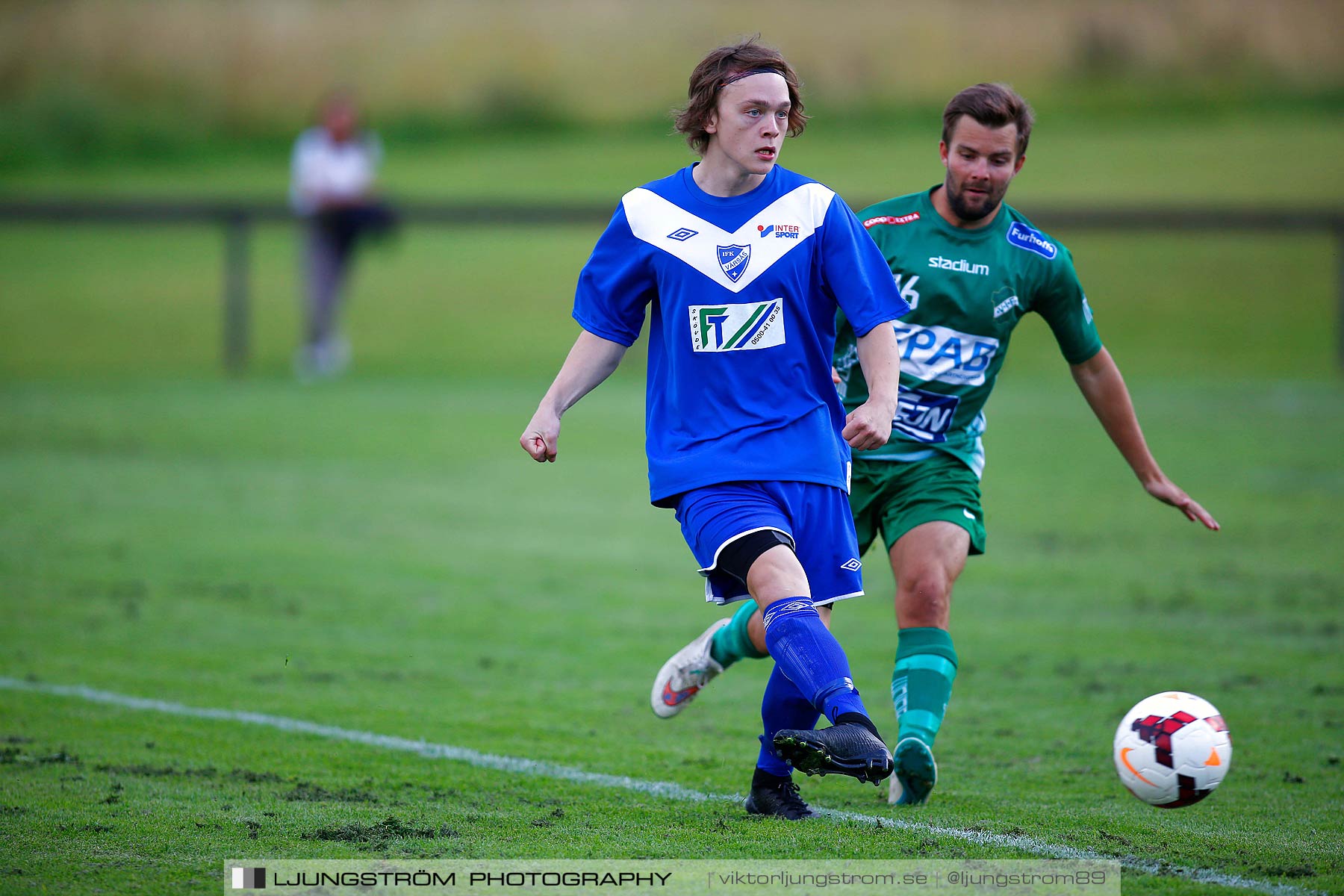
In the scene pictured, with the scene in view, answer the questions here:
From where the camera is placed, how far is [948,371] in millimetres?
4777

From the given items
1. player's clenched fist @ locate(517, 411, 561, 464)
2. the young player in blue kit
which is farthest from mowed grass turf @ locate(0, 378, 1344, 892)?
player's clenched fist @ locate(517, 411, 561, 464)

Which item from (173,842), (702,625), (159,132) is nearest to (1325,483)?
(702,625)

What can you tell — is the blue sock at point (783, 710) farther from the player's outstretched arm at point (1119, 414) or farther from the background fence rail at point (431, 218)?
the background fence rail at point (431, 218)

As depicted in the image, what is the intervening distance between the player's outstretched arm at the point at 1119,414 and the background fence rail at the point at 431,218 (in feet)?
40.5

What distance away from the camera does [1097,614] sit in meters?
7.40

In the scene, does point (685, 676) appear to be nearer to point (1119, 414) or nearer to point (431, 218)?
point (1119, 414)

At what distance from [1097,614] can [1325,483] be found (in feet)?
14.3

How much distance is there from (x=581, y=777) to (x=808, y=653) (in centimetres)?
136

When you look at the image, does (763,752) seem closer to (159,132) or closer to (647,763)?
(647,763)

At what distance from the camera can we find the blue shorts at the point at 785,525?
3.80 metres

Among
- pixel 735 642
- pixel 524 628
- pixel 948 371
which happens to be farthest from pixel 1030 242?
pixel 524 628

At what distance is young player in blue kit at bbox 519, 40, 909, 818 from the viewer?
Answer: 3867 mm

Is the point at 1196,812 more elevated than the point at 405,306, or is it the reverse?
the point at 405,306

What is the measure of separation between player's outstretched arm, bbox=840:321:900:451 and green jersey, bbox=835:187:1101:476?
0.85 meters
